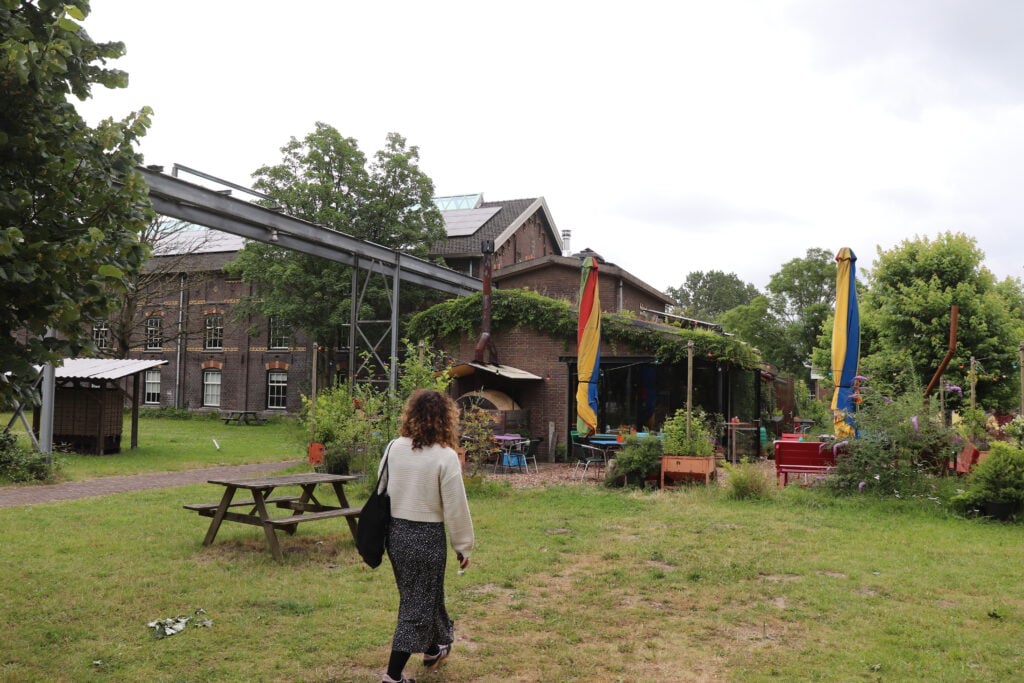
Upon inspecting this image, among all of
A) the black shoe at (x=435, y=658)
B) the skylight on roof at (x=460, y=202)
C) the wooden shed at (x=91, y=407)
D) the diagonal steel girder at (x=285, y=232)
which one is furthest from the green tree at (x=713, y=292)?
the black shoe at (x=435, y=658)

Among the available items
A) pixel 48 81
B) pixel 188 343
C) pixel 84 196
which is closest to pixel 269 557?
pixel 84 196

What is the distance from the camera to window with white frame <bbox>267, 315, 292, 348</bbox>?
2889 cm

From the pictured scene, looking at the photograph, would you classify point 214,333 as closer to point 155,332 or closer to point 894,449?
point 155,332

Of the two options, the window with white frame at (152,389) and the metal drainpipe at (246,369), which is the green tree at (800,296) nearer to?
the metal drainpipe at (246,369)

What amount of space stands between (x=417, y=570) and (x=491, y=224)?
99.1 ft

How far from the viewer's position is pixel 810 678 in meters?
4.45

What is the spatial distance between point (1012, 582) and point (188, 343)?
33439mm

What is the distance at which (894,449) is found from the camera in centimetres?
1062

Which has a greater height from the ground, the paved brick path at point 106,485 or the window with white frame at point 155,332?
the window with white frame at point 155,332

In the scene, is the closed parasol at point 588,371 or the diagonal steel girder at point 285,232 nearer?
the closed parasol at point 588,371

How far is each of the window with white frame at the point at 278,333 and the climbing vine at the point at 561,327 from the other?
10.4 meters

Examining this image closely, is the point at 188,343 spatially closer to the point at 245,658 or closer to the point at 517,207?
the point at 517,207

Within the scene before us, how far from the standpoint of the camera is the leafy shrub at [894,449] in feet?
34.6

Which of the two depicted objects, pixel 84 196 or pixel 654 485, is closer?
pixel 84 196
